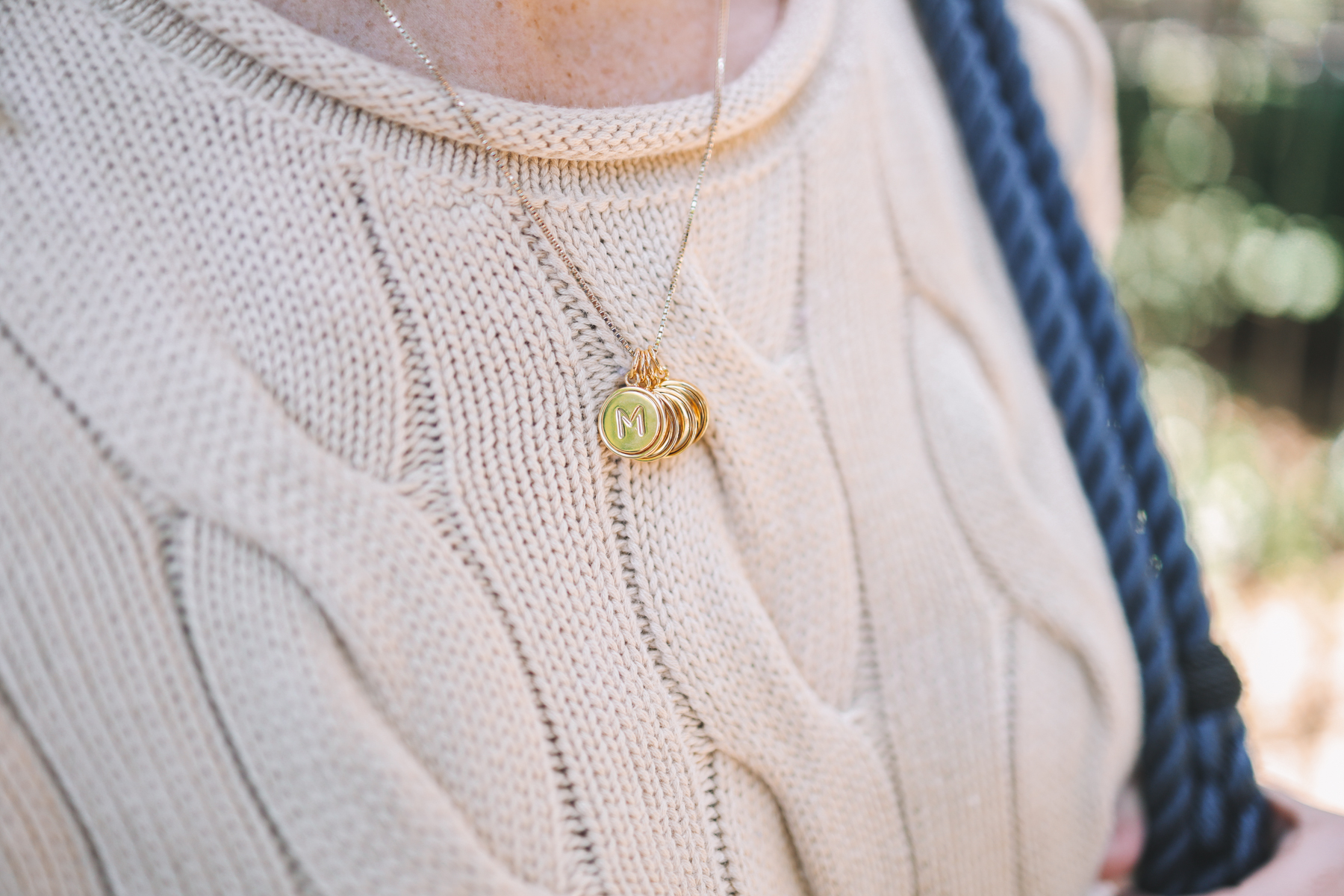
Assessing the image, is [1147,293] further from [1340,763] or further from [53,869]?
[53,869]

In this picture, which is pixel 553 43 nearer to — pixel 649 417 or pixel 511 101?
pixel 511 101

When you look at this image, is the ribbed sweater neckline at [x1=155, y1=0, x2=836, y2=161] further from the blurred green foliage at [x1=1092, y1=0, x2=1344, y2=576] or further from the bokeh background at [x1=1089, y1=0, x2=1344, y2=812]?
the blurred green foliage at [x1=1092, y1=0, x2=1344, y2=576]

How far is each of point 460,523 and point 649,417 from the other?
0.16 m

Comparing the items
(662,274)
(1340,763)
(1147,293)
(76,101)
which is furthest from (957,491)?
(1147,293)

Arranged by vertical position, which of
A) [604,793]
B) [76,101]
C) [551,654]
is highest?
[76,101]

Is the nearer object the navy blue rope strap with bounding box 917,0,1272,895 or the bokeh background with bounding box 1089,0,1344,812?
the navy blue rope strap with bounding box 917,0,1272,895

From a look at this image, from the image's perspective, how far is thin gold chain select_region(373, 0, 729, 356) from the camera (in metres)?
0.74

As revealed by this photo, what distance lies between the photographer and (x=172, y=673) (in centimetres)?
63

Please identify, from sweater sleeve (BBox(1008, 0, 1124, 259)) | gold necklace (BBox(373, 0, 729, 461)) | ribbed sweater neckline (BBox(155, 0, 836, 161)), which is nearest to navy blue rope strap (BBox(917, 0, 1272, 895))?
sweater sleeve (BBox(1008, 0, 1124, 259))

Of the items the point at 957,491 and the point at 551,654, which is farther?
the point at 957,491

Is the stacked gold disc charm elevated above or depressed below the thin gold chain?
below

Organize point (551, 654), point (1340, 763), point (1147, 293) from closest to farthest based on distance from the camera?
point (551, 654) < point (1340, 763) < point (1147, 293)

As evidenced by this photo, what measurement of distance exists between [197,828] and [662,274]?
1.67 feet

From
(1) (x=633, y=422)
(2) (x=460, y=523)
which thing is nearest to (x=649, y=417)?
(1) (x=633, y=422)
